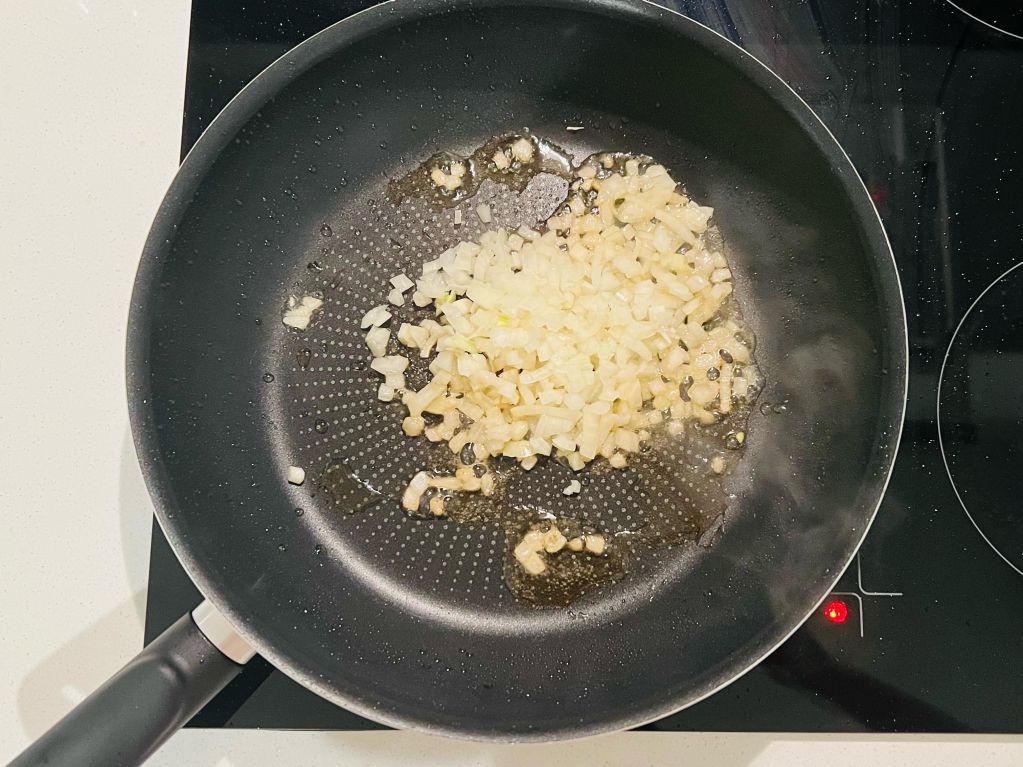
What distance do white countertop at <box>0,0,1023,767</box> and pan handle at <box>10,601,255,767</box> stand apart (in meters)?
0.19

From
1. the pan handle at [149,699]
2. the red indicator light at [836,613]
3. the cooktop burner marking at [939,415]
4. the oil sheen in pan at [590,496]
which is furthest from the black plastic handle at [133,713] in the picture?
the cooktop burner marking at [939,415]

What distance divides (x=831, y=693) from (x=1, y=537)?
108 centimetres

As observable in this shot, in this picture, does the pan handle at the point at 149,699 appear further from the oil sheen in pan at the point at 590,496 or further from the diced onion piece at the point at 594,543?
the diced onion piece at the point at 594,543

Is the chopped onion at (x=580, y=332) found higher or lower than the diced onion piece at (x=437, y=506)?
higher

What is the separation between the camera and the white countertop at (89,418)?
3.11 feet

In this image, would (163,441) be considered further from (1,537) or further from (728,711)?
(728,711)

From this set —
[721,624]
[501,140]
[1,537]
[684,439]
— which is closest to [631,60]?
[501,140]

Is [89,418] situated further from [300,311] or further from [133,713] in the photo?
[133,713]

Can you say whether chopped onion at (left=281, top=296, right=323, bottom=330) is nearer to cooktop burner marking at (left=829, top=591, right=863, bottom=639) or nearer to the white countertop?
the white countertop

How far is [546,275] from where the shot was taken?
1028 mm

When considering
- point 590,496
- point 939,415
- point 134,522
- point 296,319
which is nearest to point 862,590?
point 939,415

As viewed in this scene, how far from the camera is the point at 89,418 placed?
3.28 ft

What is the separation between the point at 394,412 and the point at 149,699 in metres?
0.45

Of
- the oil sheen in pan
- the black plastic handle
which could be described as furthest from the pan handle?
the oil sheen in pan
